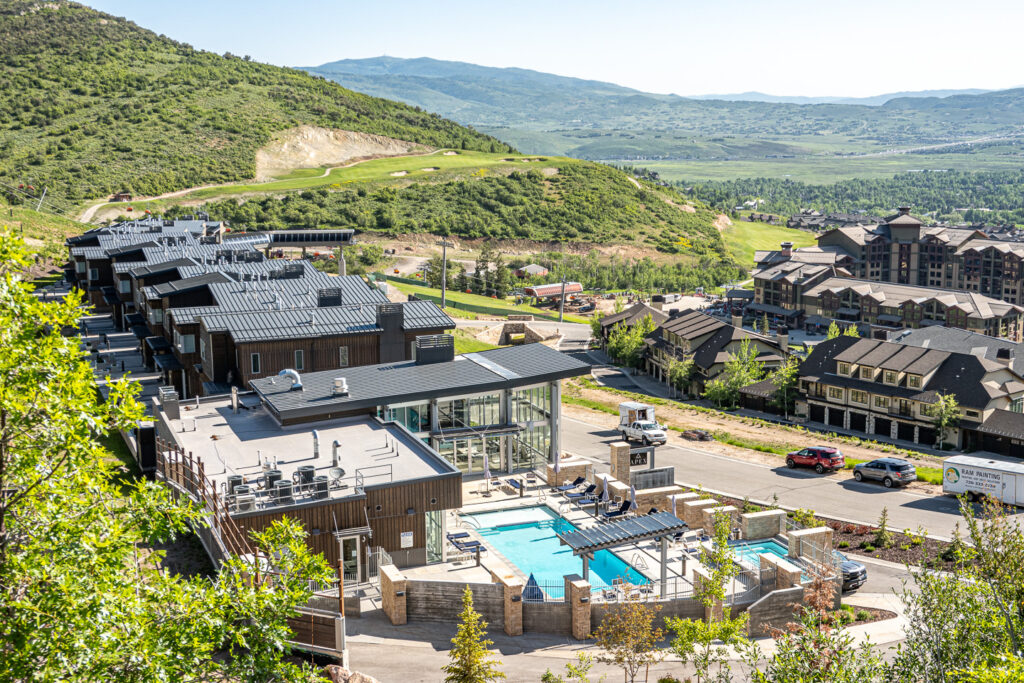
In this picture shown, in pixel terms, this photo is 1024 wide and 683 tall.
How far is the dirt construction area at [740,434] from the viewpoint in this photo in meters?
54.4

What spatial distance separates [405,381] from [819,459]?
76.5 ft

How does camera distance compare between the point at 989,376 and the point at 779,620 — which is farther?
the point at 989,376

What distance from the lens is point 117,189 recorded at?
130125 mm

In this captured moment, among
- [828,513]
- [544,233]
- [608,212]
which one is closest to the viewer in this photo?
[828,513]

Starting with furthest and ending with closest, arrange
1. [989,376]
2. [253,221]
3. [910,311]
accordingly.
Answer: [253,221] < [910,311] < [989,376]

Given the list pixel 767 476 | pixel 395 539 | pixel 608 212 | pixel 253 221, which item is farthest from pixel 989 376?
pixel 608 212

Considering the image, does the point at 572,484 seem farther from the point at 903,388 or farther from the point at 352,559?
the point at 903,388

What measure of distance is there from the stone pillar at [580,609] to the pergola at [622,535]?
4.79 ft

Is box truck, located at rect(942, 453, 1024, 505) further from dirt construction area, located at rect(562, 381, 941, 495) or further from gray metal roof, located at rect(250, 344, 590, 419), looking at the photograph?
gray metal roof, located at rect(250, 344, 590, 419)

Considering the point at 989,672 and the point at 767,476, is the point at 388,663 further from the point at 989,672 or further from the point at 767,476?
the point at 767,476

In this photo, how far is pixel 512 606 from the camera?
95.9ft

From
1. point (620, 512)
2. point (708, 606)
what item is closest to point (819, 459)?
point (620, 512)

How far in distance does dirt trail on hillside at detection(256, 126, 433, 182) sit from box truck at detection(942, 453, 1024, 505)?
4989 inches

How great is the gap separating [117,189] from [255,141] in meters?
35.3
